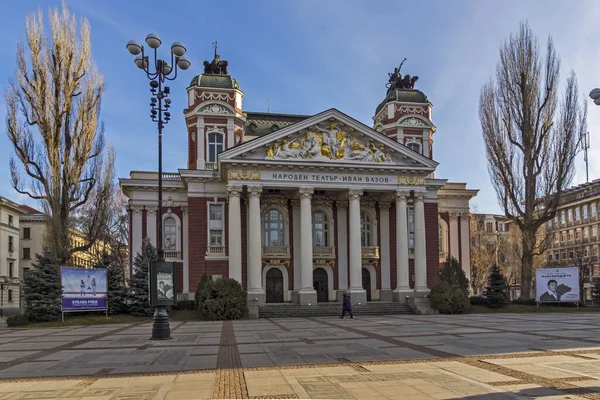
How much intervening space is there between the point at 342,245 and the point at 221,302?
12.6 m

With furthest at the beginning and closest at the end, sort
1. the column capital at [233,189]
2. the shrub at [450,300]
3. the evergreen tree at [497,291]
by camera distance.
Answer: the evergreen tree at [497,291], the column capital at [233,189], the shrub at [450,300]

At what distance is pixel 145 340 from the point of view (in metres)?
19.6

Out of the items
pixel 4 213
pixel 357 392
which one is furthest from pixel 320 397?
pixel 4 213

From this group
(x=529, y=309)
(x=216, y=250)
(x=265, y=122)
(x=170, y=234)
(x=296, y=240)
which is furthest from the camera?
(x=265, y=122)

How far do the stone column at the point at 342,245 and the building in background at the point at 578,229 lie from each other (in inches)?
1627

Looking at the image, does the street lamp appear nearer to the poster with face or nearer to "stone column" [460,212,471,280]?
the poster with face

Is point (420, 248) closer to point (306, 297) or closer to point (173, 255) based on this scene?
point (306, 297)

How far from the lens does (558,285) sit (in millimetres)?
38000

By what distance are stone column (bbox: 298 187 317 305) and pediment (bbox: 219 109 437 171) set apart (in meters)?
2.52

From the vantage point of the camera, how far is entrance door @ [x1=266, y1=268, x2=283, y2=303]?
40.5 m

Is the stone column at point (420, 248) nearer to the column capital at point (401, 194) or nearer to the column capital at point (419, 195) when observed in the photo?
the column capital at point (419, 195)

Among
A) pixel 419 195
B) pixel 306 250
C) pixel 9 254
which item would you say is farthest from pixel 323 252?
pixel 9 254

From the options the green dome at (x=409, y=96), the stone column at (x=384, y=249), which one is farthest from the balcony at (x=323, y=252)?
the green dome at (x=409, y=96)

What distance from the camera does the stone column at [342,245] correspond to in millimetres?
40906
